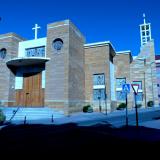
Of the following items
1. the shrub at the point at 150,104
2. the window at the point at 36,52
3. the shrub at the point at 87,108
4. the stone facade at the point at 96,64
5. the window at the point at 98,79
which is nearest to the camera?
the shrub at the point at 87,108

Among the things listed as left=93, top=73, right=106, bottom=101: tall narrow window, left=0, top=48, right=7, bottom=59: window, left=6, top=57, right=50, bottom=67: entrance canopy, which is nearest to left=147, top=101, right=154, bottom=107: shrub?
left=93, top=73, right=106, bottom=101: tall narrow window

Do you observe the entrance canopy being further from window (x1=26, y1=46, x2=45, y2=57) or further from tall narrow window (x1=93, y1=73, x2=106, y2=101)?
tall narrow window (x1=93, y1=73, x2=106, y2=101)

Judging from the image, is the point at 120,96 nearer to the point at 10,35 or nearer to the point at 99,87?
the point at 99,87

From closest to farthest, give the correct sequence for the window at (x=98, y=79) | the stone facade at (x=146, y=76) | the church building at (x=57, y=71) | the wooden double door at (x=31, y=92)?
the church building at (x=57, y=71) → the wooden double door at (x=31, y=92) → the window at (x=98, y=79) → the stone facade at (x=146, y=76)

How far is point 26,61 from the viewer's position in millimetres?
26500

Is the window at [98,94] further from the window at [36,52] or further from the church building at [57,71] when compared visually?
the window at [36,52]

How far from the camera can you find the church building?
24750 mm

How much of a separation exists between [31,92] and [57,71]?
520 centimetres

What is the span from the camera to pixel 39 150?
24.1ft

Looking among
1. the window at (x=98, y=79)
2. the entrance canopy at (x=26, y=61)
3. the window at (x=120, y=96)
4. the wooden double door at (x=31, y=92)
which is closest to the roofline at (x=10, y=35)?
the entrance canopy at (x=26, y=61)

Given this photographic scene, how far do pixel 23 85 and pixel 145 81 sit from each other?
21.9 m

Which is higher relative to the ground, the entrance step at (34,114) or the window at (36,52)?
the window at (36,52)

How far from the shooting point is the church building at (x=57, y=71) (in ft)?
81.2

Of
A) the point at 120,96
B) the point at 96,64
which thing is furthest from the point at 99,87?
the point at 120,96
